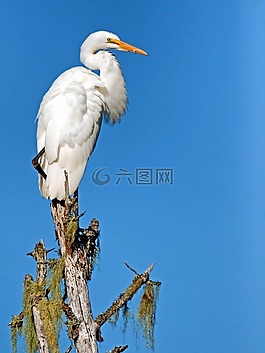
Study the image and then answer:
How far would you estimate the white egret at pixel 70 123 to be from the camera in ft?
19.4

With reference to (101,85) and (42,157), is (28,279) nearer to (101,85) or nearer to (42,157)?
(42,157)

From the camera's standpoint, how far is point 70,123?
6.03m

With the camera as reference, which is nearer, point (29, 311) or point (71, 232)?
point (71, 232)

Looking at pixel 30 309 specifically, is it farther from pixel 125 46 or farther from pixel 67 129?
pixel 125 46

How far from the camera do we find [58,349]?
15.5ft

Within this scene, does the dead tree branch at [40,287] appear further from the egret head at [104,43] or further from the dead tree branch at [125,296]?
the egret head at [104,43]

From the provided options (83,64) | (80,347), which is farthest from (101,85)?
(80,347)

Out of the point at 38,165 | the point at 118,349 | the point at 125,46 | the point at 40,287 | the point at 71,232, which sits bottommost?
the point at 118,349

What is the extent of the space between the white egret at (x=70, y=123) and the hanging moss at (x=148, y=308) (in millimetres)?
1126

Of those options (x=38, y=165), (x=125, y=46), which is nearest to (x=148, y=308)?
(x=38, y=165)

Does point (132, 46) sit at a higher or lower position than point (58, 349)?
higher

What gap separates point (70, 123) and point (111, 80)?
2.79 ft

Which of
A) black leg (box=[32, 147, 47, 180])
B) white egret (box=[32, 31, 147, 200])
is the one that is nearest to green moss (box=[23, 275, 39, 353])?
white egret (box=[32, 31, 147, 200])

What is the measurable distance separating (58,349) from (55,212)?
3.85ft
